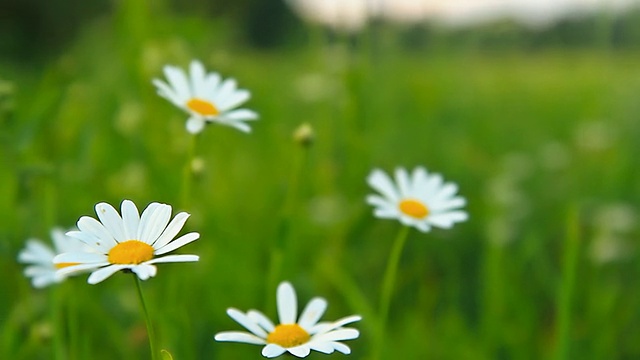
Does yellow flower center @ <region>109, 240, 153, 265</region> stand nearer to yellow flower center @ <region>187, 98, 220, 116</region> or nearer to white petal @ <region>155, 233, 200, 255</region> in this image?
white petal @ <region>155, 233, 200, 255</region>

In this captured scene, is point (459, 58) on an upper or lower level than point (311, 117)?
upper

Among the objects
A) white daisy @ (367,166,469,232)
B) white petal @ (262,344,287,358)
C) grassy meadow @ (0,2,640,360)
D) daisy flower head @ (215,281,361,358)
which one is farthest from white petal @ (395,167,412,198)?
white petal @ (262,344,287,358)

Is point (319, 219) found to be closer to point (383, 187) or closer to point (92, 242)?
point (383, 187)

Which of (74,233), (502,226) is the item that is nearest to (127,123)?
(502,226)

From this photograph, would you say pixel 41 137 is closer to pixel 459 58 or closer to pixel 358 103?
pixel 358 103

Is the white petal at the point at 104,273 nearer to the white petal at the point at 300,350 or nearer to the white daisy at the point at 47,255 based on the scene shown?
the white petal at the point at 300,350

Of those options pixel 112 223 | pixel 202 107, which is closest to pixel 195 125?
pixel 202 107
